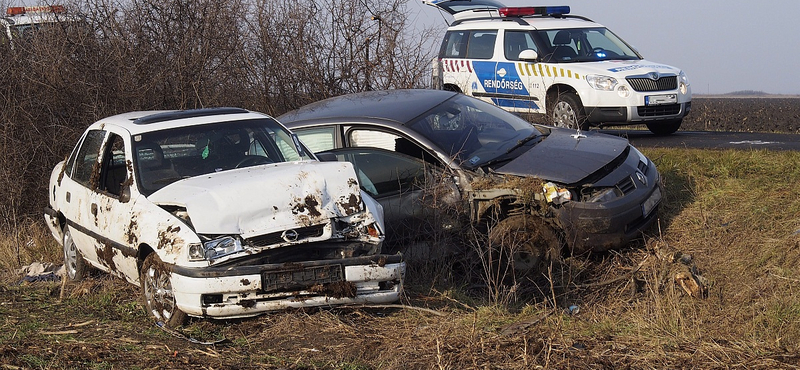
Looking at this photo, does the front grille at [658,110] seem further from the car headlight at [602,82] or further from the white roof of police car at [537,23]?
the white roof of police car at [537,23]

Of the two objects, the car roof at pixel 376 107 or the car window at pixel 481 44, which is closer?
the car roof at pixel 376 107

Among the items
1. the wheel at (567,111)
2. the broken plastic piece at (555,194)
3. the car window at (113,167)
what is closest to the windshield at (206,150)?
the car window at (113,167)

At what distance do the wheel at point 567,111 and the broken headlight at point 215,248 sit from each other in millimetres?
7052

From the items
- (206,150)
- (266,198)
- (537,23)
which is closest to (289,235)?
(266,198)

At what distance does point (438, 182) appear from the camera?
730cm

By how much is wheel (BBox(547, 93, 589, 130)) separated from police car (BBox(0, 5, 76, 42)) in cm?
672

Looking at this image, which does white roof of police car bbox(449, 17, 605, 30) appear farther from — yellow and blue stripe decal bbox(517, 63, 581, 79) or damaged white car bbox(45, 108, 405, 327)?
damaged white car bbox(45, 108, 405, 327)

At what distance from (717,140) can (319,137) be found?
6791mm

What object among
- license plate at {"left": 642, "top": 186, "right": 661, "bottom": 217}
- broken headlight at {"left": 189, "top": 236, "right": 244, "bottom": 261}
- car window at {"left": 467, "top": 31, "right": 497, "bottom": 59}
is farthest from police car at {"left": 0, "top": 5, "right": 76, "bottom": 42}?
license plate at {"left": 642, "top": 186, "right": 661, "bottom": 217}

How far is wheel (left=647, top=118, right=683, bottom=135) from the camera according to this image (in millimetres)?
13055

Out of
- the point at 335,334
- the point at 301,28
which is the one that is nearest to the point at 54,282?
the point at 335,334

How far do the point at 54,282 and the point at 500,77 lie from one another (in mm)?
7415

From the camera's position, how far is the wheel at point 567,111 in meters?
11.9

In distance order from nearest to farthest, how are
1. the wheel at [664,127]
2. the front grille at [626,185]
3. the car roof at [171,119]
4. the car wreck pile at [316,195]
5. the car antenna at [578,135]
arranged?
1. the car wreck pile at [316,195]
2. the car roof at [171,119]
3. the front grille at [626,185]
4. the car antenna at [578,135]
5. the wheel at [664,127]
